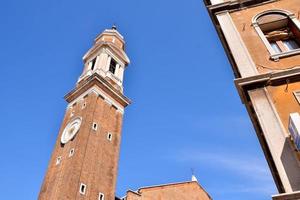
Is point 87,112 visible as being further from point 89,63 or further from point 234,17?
point 234,17

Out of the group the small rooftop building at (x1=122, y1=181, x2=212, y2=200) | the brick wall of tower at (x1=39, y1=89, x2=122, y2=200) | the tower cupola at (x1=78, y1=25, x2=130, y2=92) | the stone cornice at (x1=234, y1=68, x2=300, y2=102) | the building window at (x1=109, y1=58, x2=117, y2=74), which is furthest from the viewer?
the building window at (x1=109, y1=58, x2=117, y2=74)

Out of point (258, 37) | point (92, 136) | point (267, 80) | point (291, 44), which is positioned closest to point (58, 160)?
point (92, 136)

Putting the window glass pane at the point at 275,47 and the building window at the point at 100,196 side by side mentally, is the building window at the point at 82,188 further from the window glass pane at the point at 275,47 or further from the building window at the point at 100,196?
the window glass pane at the point at 275,47

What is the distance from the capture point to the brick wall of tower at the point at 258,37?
557 centimetres

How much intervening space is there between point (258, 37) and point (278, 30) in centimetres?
56

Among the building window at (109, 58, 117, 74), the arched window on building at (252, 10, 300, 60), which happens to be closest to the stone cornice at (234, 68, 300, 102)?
the arched window on building at (252, 10, 300, 60)

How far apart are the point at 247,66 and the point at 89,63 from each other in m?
22.1

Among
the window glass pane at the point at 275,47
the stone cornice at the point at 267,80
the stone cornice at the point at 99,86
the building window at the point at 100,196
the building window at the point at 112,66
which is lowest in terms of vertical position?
the stone cornice at the point at 267,80

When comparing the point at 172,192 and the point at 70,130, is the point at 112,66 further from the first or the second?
the point at 172,192

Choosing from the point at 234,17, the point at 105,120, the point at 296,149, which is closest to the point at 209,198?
the point at 105,120

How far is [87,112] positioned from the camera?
2041cm

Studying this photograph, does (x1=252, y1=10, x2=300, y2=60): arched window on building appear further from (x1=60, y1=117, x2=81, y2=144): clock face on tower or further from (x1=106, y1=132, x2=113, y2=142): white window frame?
(x1=60, y1=117, x2=81, y2=144): clock face on tower

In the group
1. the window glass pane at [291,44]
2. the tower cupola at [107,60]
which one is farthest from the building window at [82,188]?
the window glass pane at [291,44]

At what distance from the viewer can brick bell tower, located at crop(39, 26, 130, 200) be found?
671 inches
